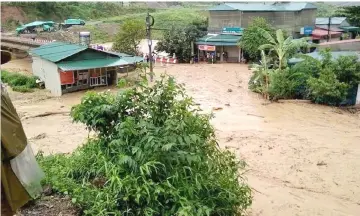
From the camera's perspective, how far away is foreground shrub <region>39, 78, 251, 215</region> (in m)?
3.87

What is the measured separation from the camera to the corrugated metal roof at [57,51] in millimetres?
16766

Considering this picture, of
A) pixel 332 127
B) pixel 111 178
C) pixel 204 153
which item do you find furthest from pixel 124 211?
pixel 332 127

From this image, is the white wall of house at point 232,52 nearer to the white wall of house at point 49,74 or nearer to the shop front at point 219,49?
the shop front at point 219,49

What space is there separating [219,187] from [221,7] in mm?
23156

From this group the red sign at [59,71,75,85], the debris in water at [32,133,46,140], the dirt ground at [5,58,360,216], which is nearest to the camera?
the dirt ground at [5,58,360,216]

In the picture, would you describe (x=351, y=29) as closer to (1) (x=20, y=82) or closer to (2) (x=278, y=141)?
(2) (x=278, y=141)

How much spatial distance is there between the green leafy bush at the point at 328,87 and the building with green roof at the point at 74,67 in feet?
27.7

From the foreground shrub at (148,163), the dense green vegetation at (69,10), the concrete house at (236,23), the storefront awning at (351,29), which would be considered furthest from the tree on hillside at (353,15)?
the foreground shrub at (148,163)

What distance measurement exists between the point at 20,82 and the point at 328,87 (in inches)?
544

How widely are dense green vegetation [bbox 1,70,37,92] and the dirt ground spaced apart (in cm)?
62

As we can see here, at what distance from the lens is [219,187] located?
4.37 meters

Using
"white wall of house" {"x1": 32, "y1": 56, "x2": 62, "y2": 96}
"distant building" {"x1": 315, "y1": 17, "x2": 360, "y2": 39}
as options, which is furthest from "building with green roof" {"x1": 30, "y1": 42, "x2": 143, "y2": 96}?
"distant building" {"x1": 315, "y1": 17, "x2": 360, "y2": 39}

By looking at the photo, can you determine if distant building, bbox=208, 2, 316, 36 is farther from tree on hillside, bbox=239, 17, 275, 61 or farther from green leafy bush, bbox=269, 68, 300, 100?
green leafy bush, bbox=269, 68, 300, 100

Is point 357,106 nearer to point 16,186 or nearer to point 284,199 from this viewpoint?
point 284,199
